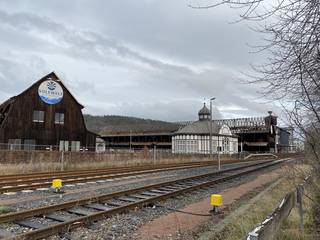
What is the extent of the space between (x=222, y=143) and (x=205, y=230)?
6579 centimetres

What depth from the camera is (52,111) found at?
44.6 m

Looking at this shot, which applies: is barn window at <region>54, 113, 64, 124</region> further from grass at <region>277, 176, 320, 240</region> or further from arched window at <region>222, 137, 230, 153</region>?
grass at <region>277, 176, 320, 240</region>

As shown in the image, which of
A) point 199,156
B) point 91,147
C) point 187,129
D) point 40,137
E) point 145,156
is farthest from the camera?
point 187,129

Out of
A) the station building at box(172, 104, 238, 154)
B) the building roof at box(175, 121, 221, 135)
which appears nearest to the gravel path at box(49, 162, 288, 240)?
the station building at box(172, 104, 238, 154)

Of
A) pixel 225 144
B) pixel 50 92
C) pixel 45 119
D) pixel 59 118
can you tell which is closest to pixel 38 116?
pixel 45 119

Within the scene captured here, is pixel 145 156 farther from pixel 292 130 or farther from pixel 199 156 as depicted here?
pixel 292 130

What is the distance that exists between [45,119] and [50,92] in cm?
361

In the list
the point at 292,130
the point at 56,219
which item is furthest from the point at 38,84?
the point at 292,130

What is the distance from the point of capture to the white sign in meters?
43.8

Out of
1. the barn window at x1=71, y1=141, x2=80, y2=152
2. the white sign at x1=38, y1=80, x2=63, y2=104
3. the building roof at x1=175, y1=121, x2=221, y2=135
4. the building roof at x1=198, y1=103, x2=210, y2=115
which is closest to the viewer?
the white sign at x1=38, y1=80, x2=63, y2=104

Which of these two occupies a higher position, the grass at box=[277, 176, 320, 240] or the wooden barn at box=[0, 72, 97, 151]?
the wooden barn at box=[0, 72, 97, 151]

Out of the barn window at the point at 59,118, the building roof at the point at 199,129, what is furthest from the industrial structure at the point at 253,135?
Answer: the barn window at the point at 59,118

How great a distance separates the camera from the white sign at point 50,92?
1725 inches

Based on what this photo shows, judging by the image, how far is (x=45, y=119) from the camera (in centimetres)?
4375
